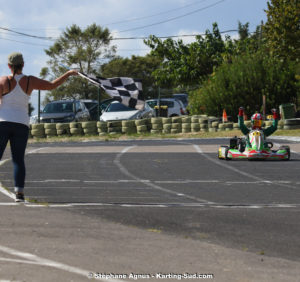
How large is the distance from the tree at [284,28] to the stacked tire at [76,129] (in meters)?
11.5

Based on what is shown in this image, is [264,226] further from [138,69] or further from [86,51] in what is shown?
[138,69]

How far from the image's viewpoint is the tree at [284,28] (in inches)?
1346

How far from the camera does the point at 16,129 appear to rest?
8.60m

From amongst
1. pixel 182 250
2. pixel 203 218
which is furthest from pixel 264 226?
pixel 182 250

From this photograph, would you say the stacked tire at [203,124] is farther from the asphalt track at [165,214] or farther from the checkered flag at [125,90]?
the checkered flag at [125,90]

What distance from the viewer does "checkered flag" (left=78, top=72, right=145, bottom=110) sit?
10547mm

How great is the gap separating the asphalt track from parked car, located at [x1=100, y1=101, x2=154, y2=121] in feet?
58.2

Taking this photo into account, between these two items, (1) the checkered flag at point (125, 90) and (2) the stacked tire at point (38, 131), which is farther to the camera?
(2) the stacked tire at point (38, 131)

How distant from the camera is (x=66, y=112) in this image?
33094 millimetres

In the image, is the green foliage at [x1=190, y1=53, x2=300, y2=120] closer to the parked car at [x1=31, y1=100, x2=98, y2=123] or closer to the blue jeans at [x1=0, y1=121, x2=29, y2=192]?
the parked car at [x1=31, y1=100, x2=98, y2=123]

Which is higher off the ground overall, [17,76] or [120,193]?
[17,76]

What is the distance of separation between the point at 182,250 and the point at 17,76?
373 cm

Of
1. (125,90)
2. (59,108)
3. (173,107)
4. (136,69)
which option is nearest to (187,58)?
(173,107)

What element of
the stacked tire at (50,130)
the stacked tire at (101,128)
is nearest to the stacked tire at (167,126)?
the stacked tire at (101,128)
